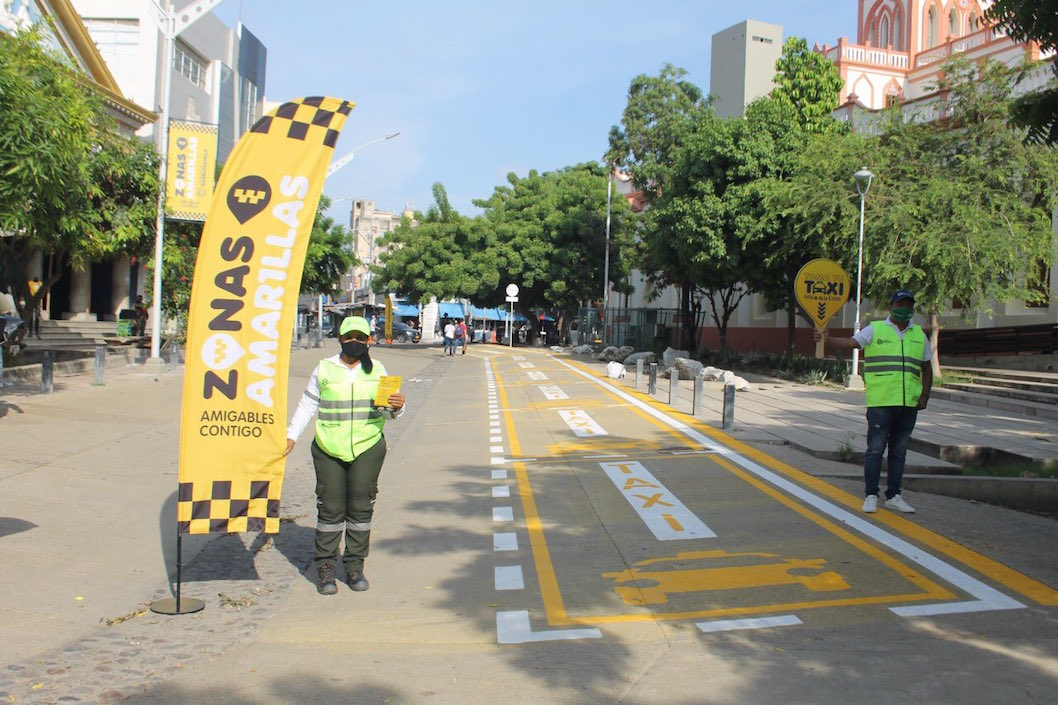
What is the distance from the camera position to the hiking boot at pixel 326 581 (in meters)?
6.05

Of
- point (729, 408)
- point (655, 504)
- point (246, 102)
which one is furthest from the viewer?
point (246, 102)

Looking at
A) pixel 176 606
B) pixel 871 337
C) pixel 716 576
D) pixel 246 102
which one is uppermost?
pixel 246 102

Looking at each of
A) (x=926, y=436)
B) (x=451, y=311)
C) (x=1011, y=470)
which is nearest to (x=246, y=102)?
(x=451, y=311)

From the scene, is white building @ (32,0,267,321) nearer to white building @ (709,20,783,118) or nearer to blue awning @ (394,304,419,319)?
blue awning @ (394,304,419,319)

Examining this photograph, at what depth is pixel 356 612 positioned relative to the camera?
18.7ft

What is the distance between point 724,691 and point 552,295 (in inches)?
1837

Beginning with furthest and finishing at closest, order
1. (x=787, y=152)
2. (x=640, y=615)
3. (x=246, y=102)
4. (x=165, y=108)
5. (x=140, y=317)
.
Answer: (x=246, y=102), (x=140, y=317), (x=787, y=152), (x=165, y=108), (x=640, y=615)

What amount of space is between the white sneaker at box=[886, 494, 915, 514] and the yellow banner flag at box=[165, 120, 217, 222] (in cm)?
1608

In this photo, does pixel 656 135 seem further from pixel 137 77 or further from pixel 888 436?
pixel 888 436

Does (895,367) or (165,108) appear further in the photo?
(165,108)

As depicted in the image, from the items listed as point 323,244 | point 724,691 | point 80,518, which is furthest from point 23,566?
point 323,244

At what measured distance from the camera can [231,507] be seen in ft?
19.0

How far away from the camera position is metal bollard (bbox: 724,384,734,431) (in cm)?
1370

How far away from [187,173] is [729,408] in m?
13.1
